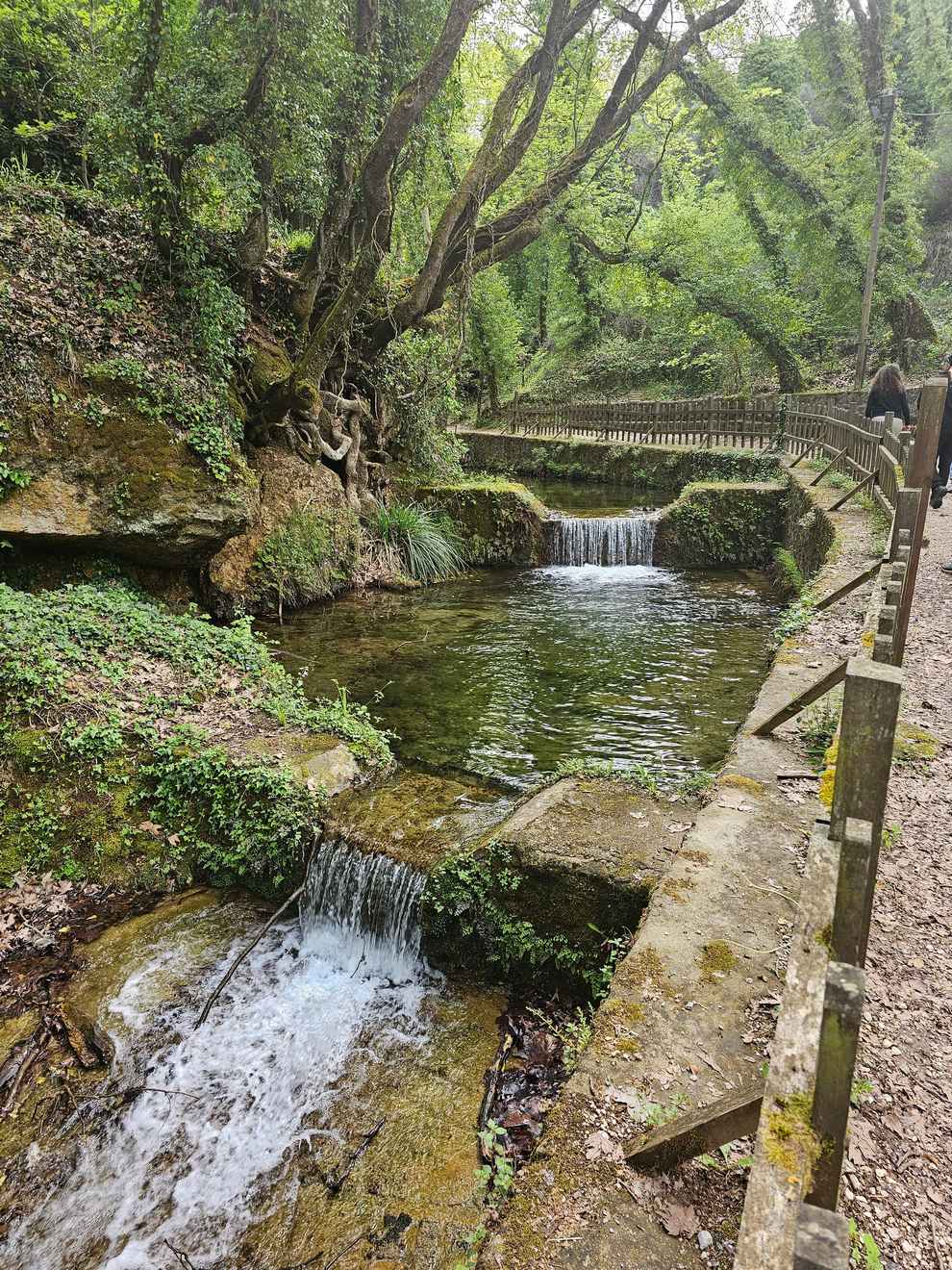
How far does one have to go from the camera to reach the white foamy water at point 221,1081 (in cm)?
332

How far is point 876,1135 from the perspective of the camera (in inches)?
96.4

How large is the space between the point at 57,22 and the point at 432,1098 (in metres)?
13.9

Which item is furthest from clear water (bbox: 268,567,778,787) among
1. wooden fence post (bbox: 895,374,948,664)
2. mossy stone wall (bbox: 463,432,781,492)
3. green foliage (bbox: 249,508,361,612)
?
mossy stone wall (bbox: 463,432,781,492)

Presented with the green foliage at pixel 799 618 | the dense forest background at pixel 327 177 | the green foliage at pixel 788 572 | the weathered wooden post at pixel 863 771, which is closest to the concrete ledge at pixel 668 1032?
the weathered wooden post at pixel 863 771

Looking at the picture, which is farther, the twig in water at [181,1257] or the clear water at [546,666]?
the clear water at [546,666]

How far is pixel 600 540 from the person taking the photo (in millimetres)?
14703

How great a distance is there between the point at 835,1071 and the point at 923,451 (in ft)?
18.7

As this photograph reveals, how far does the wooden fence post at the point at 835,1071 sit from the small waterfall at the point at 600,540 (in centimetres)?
1344

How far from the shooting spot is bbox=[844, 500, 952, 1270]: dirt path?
2.21 metres

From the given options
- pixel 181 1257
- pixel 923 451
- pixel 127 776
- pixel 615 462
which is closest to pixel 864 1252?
pixel 181 1257

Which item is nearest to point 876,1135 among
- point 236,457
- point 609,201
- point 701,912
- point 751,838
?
point 701,912

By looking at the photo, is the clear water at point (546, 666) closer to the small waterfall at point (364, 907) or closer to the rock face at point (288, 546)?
the rock face at point (288, 546)

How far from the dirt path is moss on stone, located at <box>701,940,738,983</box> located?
0.57 metres

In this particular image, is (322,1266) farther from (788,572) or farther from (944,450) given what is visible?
(788,572)
